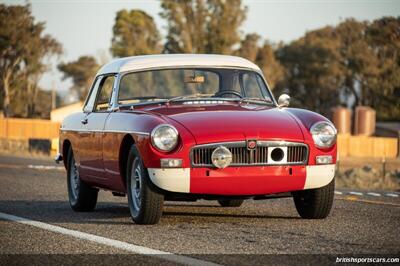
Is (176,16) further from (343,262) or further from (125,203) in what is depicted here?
(343,262)

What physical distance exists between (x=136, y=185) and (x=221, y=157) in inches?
40.9

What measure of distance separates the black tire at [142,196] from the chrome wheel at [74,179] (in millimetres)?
2276

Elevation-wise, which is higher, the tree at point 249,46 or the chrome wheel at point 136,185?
the tree at point 249,46

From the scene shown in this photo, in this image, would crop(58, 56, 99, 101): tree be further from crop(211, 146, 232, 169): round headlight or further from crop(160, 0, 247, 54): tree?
crop(211, 146, 232, 169): round headlight

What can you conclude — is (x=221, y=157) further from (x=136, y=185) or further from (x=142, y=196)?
(x=136, y=185)

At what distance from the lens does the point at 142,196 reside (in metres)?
8.75

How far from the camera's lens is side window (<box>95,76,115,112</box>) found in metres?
11.0

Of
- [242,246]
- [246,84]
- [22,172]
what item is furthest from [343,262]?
[22,172]

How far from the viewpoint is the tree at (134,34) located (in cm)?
8412

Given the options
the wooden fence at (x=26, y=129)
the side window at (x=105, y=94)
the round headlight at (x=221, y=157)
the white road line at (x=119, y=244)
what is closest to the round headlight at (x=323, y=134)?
the round headlight at (x=221, y=157)

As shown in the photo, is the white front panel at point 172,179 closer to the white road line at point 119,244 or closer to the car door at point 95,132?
the white road line at point 119,244

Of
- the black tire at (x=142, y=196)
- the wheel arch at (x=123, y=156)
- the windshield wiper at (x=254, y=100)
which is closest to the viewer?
the black tire at (x=142, y=196)

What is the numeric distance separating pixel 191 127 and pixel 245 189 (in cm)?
72

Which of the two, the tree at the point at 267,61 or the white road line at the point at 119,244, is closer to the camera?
the white road line at the point at 119,244
